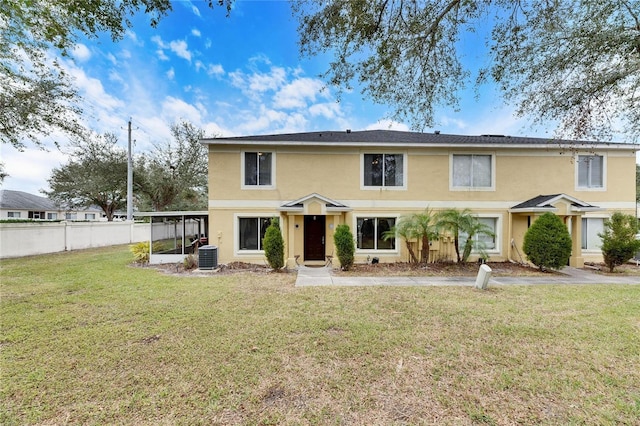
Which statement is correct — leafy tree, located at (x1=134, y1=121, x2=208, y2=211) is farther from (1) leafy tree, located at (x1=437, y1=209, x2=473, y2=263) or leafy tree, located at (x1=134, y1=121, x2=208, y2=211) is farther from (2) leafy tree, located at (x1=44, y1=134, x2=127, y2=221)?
(1) leafy tree, located at (x1=437, y1=209, x2=473, y2=263)

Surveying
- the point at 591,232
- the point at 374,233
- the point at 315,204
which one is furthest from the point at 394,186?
the point at 591,232

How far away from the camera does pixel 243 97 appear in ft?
54.7

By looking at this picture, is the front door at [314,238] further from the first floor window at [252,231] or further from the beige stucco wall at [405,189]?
the first floor window at [252,231]

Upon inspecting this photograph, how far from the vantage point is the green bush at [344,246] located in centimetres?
1024

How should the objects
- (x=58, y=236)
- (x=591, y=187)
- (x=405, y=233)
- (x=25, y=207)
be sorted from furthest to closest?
(x=25, y=207), (x=58, y=236), (x=591, y=187), (x=405, y=233)

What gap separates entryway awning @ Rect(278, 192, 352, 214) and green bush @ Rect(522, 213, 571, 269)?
23.4 ft

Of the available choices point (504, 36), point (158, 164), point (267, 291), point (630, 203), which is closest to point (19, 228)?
point (158, 164)

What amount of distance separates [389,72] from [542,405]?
6563 millimetres

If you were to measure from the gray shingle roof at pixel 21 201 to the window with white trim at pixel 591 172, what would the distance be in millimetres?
49076

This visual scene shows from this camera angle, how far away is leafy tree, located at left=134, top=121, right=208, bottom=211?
24234 millimetres

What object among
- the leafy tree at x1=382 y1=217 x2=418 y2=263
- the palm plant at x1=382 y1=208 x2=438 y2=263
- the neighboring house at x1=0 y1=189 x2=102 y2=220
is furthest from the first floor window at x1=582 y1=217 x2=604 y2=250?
the neighboring house at x1=0 y1=189 x2=102 y2=220

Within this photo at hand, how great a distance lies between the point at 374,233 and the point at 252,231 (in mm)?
5416

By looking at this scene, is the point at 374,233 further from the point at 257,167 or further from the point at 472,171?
the point at 257,167

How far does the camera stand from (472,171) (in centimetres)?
1197
